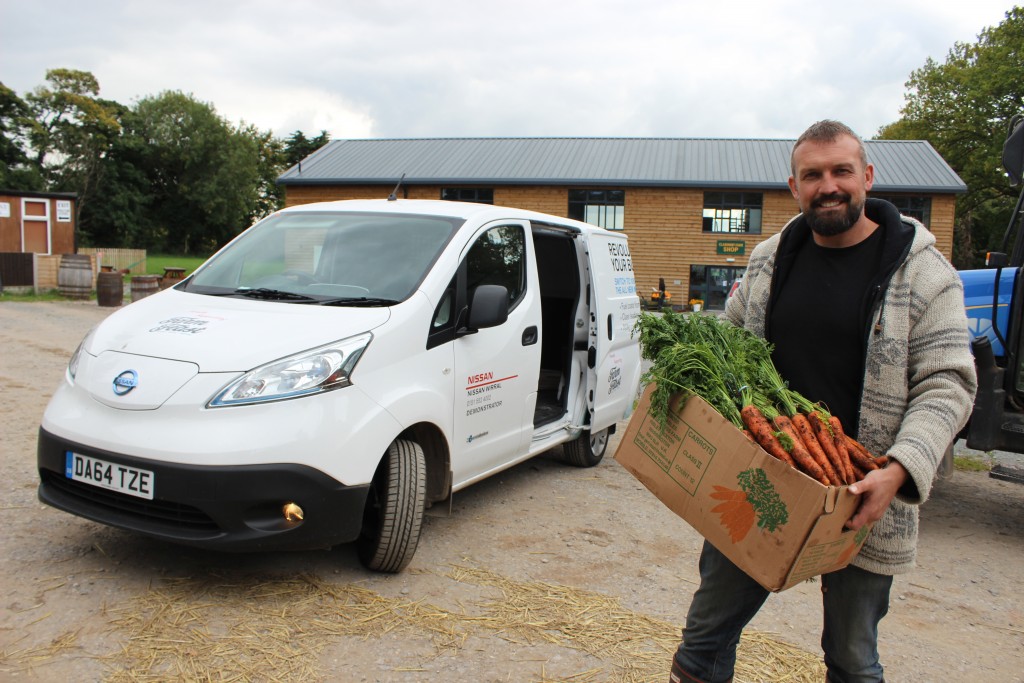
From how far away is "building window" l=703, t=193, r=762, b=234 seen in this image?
3362 centimetres

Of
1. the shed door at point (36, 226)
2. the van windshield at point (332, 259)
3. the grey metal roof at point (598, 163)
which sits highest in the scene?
the grey metal roof at point (598, 163)

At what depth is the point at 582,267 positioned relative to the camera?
625 centimetres

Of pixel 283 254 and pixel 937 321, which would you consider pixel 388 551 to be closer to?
pixel 283 254

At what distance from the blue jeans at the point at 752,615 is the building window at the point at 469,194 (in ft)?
110

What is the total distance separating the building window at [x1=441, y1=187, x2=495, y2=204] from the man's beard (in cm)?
3341

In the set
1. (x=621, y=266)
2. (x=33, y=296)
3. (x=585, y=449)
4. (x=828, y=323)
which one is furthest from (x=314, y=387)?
(x=33, y=296)

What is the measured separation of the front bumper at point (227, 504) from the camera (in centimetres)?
341

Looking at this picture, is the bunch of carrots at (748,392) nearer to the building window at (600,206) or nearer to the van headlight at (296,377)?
the van headlight at (296,377)

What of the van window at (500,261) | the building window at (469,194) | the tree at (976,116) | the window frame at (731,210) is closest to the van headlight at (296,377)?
the van window at (500,261)

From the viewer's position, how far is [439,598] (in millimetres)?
3920

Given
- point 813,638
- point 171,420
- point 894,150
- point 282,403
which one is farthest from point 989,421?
point 894,150

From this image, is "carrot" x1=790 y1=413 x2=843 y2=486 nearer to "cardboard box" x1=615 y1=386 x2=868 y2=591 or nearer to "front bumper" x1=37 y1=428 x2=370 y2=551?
"cardboard box" x1=615 y1=386 x2=868 y2=591

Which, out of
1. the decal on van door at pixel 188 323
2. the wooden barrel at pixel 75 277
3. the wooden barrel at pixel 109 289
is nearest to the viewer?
the decal on van door at pixel 188 323

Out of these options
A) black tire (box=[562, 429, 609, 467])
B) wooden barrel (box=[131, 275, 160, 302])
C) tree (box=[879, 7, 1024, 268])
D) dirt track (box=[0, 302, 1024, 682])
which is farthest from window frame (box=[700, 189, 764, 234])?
dirt track (box=[0, 302, 1024, 682])
